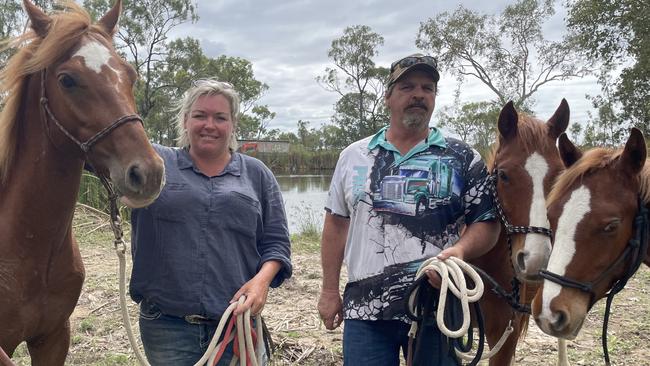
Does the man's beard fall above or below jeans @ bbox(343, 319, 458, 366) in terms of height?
above

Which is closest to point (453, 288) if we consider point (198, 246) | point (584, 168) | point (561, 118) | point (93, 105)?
point (584, 168)

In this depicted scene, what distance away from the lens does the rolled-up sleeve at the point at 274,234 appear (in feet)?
7.93

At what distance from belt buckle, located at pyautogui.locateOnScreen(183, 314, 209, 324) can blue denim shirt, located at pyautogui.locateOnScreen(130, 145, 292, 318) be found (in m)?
0.02

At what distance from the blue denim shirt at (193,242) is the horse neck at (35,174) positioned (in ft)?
1.20

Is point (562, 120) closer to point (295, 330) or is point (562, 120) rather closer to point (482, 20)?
point (295, 330)

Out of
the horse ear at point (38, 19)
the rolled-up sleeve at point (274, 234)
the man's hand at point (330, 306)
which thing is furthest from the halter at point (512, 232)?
the horse ear at point (38, 19)

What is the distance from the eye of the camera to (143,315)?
230 centimetres

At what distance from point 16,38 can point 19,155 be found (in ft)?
1.81

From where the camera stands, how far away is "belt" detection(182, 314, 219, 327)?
2221 mm

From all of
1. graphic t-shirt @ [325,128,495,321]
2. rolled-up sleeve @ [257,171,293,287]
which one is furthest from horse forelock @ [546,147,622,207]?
rolled-up sleeve @ [257,171,293,287]

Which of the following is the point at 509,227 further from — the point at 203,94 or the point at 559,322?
the point at 203,94

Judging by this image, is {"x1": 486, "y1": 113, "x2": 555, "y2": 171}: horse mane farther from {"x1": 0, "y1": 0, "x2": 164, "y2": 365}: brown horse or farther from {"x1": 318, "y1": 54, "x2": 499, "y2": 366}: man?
{"x1": 0, "y1": 0, "x2": 164, "y2": 365}: brown horse

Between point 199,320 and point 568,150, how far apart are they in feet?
6.73

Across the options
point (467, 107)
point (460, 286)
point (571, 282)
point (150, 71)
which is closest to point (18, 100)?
point (460, 286)
